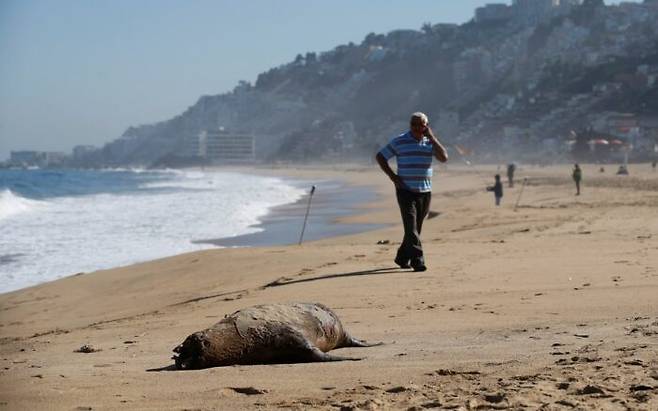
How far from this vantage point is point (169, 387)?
Answer: 3959 mm

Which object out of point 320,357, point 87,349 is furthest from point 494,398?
point 87,349

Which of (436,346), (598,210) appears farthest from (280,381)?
(598,210)

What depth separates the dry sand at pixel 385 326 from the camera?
3715 mm

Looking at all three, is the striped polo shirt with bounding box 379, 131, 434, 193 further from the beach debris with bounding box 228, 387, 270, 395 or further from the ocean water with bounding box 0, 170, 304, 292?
the ocean water with bounding box 0, 170, 304, 292

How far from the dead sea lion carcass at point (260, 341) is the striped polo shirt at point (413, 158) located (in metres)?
3.21

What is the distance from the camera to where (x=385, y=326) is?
223 inches

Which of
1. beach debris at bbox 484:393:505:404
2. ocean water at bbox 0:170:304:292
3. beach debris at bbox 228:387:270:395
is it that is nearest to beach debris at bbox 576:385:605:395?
beach debris at bbox 484:393:505:404

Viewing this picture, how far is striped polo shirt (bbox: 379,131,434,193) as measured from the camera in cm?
796

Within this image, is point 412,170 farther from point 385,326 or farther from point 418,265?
point 385,326

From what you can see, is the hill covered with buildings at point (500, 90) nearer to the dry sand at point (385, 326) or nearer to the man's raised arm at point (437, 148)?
the dry sand at point (385, 326)

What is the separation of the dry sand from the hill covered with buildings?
6225 centimetres

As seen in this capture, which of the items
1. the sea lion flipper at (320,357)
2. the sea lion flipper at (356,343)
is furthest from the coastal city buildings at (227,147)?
the sea lion flipper at (320,357)

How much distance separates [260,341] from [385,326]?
1249 mm

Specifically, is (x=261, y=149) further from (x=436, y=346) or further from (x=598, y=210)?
(x=436, y=346)
